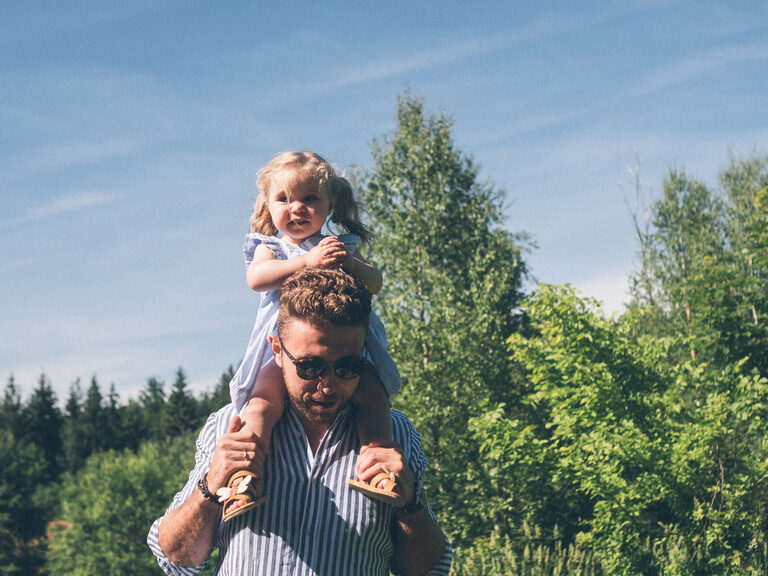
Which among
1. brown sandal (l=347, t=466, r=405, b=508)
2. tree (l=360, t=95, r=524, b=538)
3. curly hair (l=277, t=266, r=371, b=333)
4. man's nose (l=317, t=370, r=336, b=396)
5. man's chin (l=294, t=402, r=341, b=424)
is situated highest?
tree (l=360, t=95, r=524, b=538)

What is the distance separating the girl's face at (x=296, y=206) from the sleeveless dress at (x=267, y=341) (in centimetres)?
4

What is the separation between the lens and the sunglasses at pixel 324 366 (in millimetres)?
2270

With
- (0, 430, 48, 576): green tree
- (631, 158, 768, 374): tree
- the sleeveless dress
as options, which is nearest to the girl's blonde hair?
the sleeveless dress

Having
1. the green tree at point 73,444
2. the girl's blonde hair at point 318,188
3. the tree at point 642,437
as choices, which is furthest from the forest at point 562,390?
the green tree at point 73,444

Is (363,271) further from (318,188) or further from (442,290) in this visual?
(442,290)

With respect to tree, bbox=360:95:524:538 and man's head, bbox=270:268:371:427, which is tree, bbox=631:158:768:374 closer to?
tree, bbox=360:95:524:538

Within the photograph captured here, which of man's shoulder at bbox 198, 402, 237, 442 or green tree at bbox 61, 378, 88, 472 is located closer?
man's shoulder at bbox 198, 402, 237, 442

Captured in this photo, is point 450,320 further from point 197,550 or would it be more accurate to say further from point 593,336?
point 197,550

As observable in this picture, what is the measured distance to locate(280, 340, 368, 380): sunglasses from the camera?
2.27 metres

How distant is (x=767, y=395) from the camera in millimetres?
14625

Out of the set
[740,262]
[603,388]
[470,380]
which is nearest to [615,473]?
[603,388]

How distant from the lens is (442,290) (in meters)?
20.4

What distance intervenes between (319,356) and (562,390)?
12793mm

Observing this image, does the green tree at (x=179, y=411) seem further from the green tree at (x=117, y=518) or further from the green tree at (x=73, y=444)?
the green tree at (x=117, y=518)
